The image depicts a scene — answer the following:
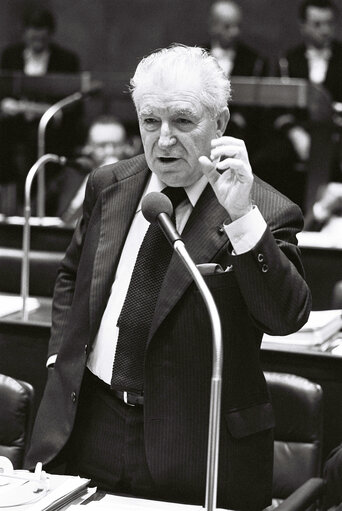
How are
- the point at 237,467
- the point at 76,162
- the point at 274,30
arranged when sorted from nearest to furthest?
the point at 237,467 < the point at 76,162 < the point at 274,30

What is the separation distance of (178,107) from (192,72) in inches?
3.2

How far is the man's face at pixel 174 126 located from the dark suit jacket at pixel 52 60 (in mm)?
5403

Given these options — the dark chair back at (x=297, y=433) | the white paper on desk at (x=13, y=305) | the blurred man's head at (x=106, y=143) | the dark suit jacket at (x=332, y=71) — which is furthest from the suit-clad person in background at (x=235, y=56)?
the dark chair back at (x=297, y=433)

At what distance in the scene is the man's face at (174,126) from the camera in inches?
72.5

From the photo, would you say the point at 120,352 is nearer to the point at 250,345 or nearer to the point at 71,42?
the point at 250,345

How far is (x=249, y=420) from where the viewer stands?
1896 mm

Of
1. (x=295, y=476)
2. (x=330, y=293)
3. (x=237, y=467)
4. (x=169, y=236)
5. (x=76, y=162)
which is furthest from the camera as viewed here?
(x=330, y=293)

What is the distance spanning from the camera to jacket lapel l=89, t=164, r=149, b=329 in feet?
6.58

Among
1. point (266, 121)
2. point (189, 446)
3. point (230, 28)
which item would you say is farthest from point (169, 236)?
point (230, 28)

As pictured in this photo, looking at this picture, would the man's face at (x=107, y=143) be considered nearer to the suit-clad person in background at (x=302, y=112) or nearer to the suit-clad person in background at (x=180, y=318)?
the suit-clad person in background at (x=302, y=112)

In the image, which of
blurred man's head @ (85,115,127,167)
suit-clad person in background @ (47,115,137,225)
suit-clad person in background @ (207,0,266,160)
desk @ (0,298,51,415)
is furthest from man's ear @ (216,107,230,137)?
suit-clad person in background @ (207,0,266,160)

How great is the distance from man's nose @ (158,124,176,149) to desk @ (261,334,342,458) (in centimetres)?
118

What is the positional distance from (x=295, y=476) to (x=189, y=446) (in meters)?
0.54

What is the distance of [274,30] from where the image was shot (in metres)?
7.74
